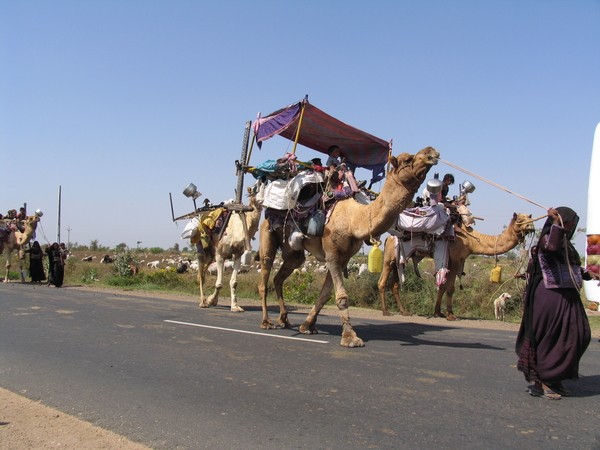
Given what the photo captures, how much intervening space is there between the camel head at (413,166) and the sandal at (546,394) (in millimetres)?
3269

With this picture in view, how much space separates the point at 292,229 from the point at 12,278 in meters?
23.8

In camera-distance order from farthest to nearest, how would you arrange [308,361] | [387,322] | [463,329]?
[387,322] → [463,329] → [308,361]

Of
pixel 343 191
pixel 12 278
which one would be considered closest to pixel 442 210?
pixel 343 191

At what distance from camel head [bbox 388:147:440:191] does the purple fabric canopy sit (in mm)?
2654

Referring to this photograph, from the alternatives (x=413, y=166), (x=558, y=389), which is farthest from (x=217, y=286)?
(x=558, y=389)

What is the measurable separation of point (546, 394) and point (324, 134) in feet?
22.8

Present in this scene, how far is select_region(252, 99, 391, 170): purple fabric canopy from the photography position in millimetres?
9938

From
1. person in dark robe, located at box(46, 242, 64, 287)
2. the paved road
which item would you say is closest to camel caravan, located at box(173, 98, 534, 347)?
the paved road

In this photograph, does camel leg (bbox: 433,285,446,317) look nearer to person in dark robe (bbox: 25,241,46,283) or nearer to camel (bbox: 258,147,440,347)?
camel (bbox: 258,147,440,347)

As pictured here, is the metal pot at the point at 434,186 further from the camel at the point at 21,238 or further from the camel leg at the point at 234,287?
the camel at the point at 21,238

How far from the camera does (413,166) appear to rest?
748 cm

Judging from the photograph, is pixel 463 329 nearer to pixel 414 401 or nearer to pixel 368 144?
pixel 368 144

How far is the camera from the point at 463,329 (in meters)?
10.7

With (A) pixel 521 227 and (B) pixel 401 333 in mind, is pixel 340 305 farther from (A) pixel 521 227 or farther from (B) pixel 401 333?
(A) pixel 521 227
